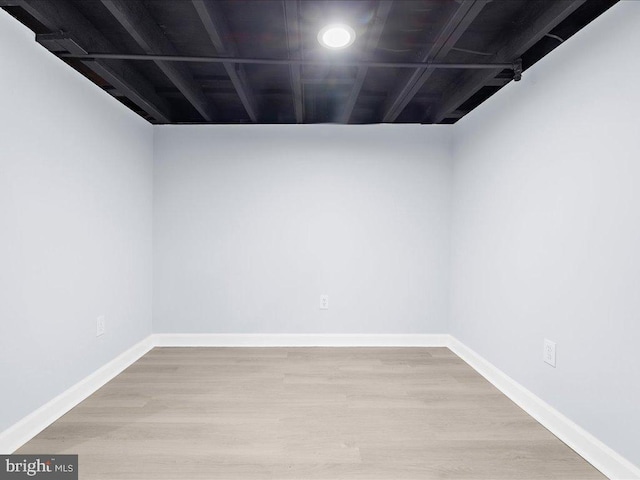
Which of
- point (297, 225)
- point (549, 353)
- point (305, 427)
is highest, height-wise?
point (297, 225)

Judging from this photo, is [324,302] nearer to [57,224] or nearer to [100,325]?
[100,325]

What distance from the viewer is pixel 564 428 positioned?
1.88m

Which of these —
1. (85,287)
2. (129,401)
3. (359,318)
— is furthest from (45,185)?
(359,318)

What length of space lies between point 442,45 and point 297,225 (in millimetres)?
1919

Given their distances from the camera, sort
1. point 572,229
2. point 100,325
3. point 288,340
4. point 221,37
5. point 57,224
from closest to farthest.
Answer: point 572,229, point 221,37, point 57,224, point 100,325, point 288,340

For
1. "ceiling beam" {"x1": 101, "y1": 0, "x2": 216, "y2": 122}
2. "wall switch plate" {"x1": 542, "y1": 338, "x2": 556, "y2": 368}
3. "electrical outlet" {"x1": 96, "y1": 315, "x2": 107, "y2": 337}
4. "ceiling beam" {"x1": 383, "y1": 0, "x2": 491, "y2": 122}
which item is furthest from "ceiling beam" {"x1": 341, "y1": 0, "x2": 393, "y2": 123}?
"electrical outlet" {"x1": 96, "y1": 315, "x2": 107, "y2": 337}

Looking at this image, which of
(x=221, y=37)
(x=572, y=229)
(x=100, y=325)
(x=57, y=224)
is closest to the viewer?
(x=572, y=229)

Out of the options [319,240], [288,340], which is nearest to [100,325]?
[288,340]

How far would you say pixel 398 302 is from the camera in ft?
11.2

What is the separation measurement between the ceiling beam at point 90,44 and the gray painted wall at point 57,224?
6.4 inches

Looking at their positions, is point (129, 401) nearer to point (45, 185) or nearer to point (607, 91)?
point (45, 185)

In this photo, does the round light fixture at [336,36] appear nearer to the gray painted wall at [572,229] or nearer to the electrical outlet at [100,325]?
the gray painted wall at [572,229]

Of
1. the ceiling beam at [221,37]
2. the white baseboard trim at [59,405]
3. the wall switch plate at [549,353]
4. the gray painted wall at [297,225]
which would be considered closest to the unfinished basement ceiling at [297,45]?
the ceiling beam at [221,37]

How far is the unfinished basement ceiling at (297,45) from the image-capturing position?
1.79 m
